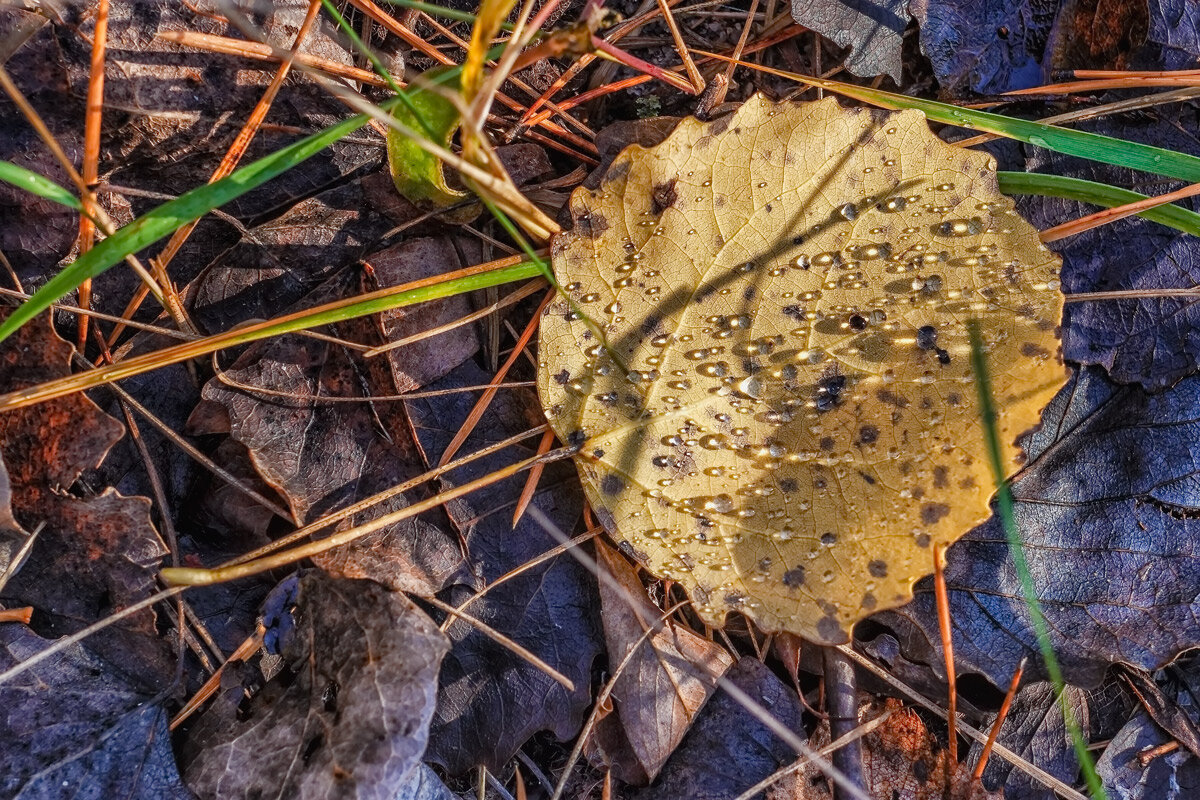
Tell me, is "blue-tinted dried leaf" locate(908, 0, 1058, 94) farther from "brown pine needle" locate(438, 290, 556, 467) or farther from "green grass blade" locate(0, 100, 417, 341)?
"green grass blade" locate(0, 100, 417, 341)

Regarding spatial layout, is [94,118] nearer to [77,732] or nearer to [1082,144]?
[77,732]

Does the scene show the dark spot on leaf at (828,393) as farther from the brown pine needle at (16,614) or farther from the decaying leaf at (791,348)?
the brown pine needle at (16,614)

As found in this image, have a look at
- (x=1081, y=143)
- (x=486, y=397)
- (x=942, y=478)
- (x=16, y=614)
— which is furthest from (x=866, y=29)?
(x=16, y=614)

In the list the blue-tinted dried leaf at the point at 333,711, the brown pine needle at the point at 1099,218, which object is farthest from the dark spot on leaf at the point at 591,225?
the brown pine needle at the point at 1099,218


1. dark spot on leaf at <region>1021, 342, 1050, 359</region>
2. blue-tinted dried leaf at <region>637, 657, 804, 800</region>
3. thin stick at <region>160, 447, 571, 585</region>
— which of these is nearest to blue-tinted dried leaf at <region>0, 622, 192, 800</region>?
thin stick at <region>160, 447, 571, 585</region>

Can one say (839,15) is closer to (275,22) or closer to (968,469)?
(968,469)

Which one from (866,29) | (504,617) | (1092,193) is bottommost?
(504,617)
